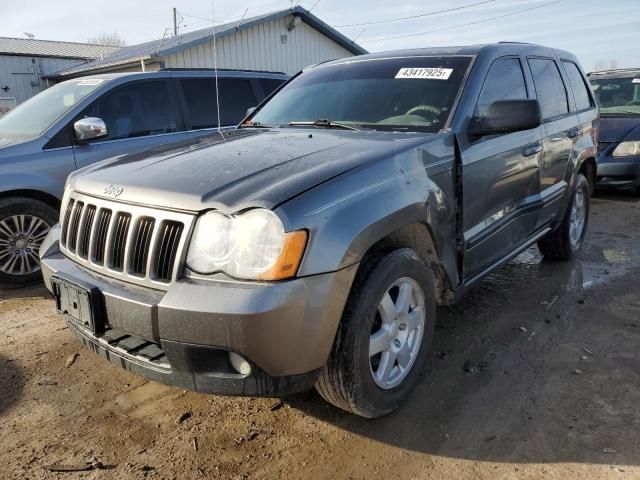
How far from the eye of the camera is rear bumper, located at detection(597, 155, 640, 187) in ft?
26.2

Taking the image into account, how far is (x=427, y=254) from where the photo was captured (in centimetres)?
285

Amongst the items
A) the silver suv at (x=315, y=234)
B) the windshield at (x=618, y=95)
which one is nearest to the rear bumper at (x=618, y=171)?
the windshield at (x=618, y=95)

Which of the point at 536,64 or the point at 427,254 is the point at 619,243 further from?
the point at 427,254

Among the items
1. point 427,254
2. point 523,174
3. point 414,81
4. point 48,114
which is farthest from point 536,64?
point 48,114

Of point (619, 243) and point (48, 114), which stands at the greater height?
point (48, 114)

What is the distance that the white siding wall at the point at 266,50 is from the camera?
16433 mm

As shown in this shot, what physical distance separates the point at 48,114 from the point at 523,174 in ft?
14.2

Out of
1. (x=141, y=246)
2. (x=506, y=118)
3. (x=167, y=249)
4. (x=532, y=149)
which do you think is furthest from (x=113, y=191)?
(x=532, y=149)

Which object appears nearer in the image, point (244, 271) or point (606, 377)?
point (244, 271)

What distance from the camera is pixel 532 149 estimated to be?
3793 mm

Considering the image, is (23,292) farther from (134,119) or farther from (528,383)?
(528,383)

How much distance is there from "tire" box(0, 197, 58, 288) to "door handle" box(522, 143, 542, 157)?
4.02m

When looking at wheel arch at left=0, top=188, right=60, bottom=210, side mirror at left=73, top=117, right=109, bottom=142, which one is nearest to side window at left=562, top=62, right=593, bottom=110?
side mirror at left=73, top=117, right=109, bottom=142

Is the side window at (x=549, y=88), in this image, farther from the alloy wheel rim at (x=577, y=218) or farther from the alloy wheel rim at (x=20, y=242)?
the alloy wheel rim at (x=20, y=242)
